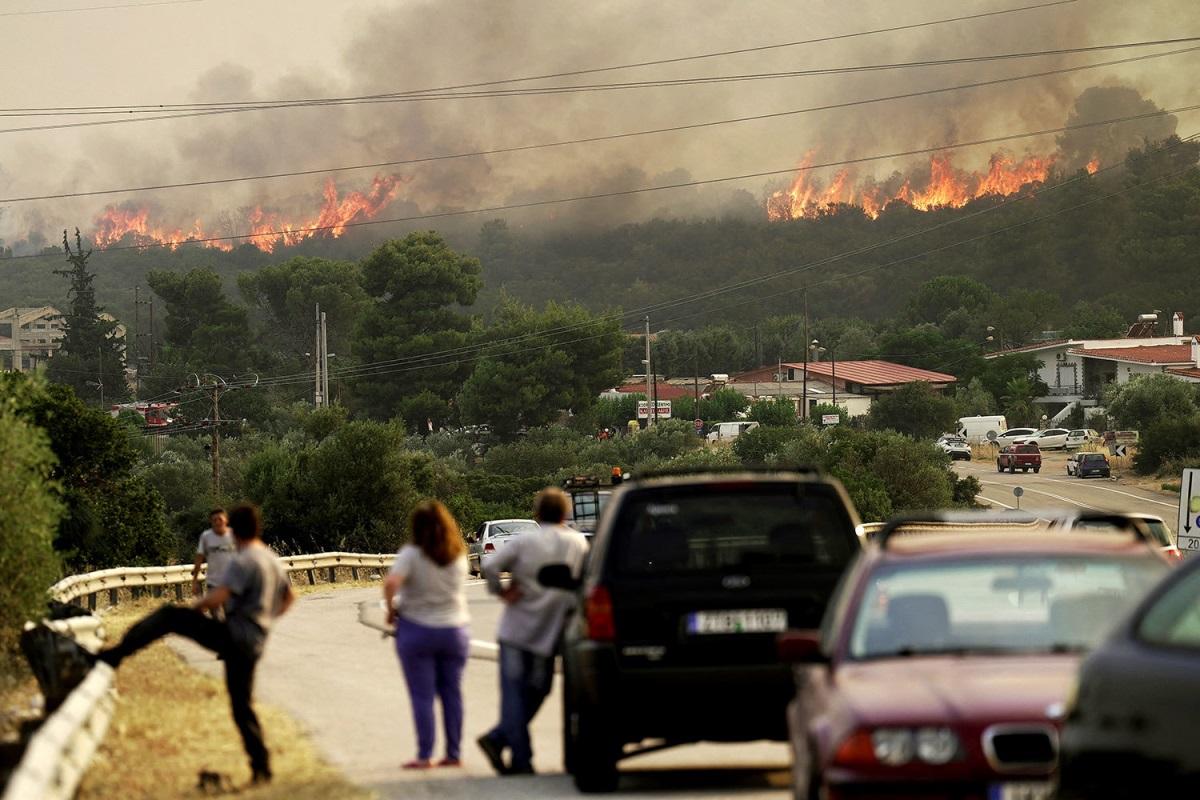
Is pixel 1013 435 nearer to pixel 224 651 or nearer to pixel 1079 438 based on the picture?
pixel 1079 438

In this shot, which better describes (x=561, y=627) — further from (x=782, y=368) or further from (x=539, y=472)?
(x=782, y=368)

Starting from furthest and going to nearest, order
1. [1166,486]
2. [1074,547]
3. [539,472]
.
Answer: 1. [539,472]
2. [1166,486]
3. [1074,547]

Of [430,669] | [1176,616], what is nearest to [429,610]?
[430,669]

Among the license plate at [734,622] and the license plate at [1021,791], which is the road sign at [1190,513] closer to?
the license plate at [734,622]

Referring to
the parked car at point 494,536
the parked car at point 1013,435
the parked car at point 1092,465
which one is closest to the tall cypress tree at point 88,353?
the parked car at point 1013,435

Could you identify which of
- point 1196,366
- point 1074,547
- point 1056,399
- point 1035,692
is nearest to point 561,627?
point 1074,547

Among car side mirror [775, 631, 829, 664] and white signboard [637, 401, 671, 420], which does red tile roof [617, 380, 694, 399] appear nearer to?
white signboard [637, 401, 671, 420]

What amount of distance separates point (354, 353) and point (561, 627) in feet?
399

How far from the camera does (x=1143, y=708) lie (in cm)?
543

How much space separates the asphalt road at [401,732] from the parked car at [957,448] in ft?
269

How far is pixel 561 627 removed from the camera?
40.0 ft

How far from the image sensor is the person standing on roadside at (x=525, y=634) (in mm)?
11922

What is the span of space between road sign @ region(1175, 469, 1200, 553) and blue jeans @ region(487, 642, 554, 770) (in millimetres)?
25794

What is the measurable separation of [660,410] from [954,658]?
120 metres
